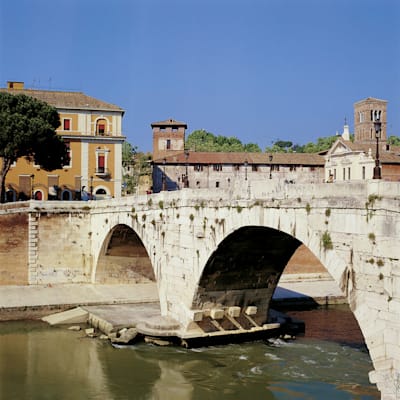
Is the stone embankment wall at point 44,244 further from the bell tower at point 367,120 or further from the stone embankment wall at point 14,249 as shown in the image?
the bell tower at point 367,120

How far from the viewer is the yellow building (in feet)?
124

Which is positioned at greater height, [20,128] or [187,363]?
[20,128]

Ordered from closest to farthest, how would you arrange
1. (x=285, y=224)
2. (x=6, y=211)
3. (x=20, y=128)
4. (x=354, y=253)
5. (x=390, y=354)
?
1. (x=390, y=354)
2. (x=354, y=253)
3. (x=285, y=224)
4. (x=6, y=211)
5. (x=20, y=128)

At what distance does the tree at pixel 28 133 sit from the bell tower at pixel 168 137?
A: 22.2 meters

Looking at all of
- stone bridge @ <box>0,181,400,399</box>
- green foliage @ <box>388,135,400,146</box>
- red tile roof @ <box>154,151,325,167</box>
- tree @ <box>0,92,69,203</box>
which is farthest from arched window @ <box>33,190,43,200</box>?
green foliage @ <box>388,135,400,146</box>

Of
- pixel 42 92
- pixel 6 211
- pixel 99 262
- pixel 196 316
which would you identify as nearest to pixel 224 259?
pixel 196 316

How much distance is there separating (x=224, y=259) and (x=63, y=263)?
12499 millimetres

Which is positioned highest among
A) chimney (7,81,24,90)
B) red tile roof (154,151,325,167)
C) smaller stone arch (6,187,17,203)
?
chimney (7,81,24,90)

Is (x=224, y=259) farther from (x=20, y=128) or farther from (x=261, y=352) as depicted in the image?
(x=20, y=128)

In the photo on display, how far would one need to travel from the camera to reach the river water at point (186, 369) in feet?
48.0

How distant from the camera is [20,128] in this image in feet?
105

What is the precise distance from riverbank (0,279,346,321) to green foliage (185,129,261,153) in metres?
61.6

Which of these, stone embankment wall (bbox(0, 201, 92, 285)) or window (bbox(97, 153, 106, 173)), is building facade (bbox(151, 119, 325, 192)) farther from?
stone embankment wall (bbox(0, 201, 92, 285))

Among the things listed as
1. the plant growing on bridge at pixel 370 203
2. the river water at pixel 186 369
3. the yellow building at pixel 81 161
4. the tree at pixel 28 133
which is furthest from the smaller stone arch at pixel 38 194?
the plant growing on bridge at pixel 370 203
